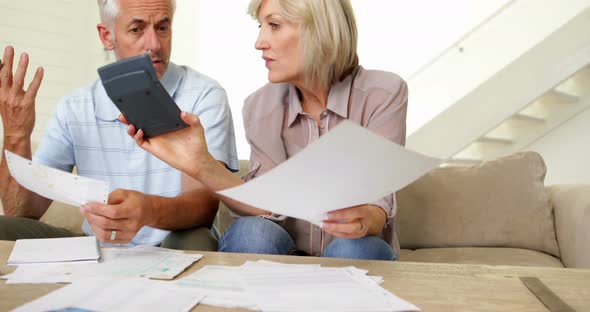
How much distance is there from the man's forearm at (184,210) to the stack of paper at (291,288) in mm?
300

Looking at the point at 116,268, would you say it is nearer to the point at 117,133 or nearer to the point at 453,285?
the point at 453,285

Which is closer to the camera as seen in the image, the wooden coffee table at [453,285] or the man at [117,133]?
the wooden coffee table at [453,285]

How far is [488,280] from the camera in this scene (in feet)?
2.77

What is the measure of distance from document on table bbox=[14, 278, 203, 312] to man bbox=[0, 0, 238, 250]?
0.54m

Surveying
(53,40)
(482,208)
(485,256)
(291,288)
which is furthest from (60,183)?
(53,40)

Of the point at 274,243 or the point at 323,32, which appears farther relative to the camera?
the point at 323,32

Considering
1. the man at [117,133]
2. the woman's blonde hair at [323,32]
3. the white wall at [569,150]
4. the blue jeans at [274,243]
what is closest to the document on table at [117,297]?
the blue jeans at [274,243]

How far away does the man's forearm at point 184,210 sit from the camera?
3.80 feet

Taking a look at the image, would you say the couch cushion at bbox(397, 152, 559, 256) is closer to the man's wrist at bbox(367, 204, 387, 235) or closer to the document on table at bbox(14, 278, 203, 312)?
the man's wrist at bbox(367, 204, 387, 235)

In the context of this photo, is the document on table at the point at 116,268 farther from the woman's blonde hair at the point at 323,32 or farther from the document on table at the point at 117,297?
the woman's blonde hair at the point at 323,32

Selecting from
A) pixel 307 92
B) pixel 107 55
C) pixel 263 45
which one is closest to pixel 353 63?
pixel 307 92

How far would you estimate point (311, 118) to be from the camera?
4.81 feet

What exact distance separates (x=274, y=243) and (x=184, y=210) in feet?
0.74

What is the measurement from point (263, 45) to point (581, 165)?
400 cm
